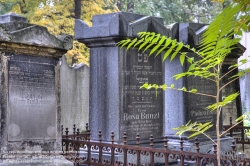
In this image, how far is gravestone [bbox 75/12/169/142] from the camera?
7930mm

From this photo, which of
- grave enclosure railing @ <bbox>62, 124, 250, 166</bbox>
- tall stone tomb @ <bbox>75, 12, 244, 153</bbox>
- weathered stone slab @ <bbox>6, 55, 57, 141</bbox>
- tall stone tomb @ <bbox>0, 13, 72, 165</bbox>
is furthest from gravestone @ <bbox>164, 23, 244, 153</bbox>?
weathered stone slab @ <bbox>6, 55, 57, 141</bbox>

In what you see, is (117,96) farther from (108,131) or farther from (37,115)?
(37,115)

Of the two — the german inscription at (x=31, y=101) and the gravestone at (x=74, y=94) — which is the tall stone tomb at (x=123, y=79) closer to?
the german inscription at (x=31, y=101)

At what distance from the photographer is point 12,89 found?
6691 mm

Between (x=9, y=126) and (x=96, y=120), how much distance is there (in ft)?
6.62

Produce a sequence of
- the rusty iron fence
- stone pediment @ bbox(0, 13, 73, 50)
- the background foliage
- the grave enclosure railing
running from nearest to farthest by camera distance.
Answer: stone pediment @ bbox(0, 13, 73, 50) → the grave enclosure railing → the rusty iron fence → the background foliage

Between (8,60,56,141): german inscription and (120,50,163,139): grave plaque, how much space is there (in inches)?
55.7

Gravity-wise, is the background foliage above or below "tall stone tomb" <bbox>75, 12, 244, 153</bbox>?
above

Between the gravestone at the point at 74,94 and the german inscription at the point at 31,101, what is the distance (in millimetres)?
6777

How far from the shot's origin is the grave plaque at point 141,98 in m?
8.05

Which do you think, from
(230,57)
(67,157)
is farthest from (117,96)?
(230,57)

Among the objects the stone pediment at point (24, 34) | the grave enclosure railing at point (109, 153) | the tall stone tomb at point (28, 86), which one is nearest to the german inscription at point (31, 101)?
the tall stone tomb at point (28, 86)

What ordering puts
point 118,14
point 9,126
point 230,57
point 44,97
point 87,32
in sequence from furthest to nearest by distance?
point 230,57, point 87,32, point 118,14, point 44,97, point 9,126

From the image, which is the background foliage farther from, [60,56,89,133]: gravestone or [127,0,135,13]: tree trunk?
[127,0,135,13]: tree trunk
